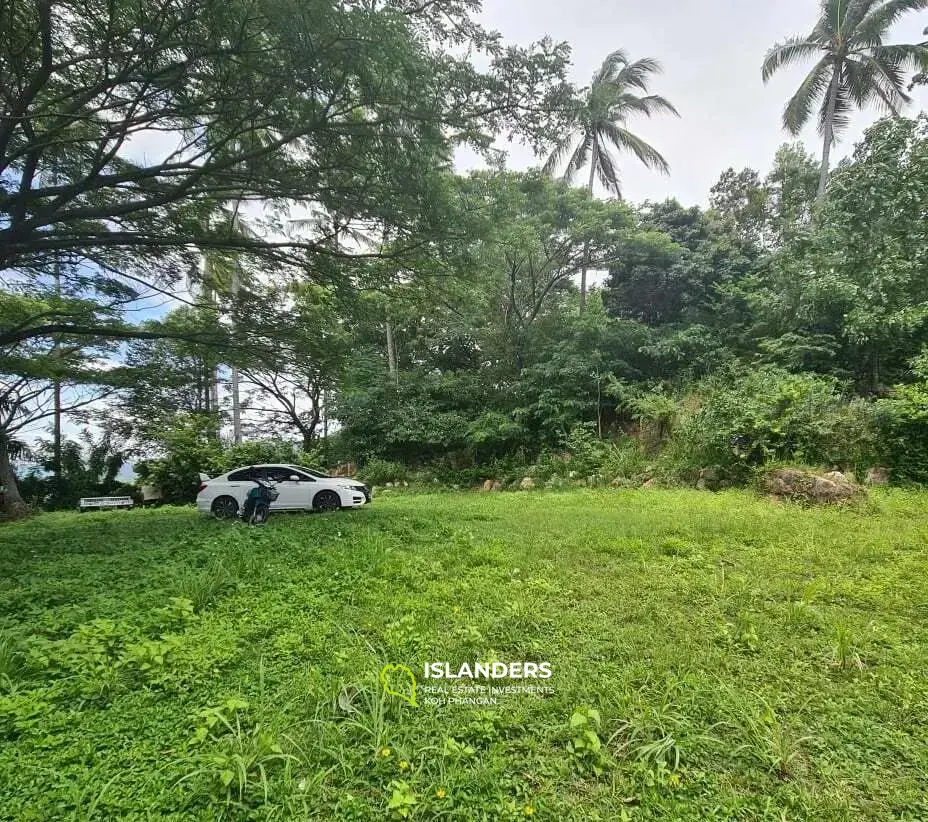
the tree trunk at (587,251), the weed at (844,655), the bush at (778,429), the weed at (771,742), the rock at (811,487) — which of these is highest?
Answer: the tree trunk at (587,251)

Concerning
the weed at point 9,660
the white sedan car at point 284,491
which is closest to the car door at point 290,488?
the white sedan car at point 284,491

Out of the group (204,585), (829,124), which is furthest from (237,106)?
(829,124)

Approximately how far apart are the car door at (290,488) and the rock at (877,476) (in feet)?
30.4

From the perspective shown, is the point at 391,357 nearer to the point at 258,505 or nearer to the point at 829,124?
the point at 258,505

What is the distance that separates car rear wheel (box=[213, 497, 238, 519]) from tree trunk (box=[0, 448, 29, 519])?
6235 mm

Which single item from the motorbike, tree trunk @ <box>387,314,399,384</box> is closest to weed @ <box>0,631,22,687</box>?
the motorbike

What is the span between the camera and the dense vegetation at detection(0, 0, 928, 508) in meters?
3.78

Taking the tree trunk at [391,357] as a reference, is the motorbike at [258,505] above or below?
below

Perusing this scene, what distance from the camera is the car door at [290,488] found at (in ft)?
25.4

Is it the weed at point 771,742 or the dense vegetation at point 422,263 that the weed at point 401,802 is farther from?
the dense vegetation at point 422,263

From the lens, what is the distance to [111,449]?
12.7 meters

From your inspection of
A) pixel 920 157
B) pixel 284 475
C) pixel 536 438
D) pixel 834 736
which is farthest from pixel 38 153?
pixel 920 157

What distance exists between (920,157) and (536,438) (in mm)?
9582

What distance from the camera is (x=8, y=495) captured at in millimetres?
9633
